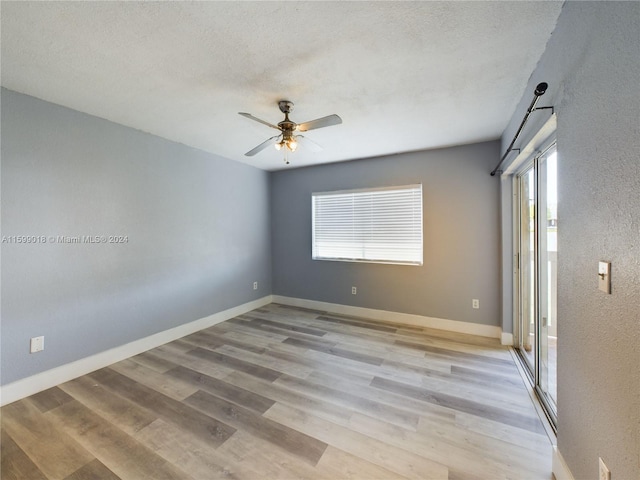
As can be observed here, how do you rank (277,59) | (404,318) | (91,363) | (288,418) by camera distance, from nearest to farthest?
(277,59) → (288,418) → (91,363) → (404,318)

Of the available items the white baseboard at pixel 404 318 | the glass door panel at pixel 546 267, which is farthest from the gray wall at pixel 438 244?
the glass door panel at pixel 546 267

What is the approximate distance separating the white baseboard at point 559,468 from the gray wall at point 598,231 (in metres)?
0.04

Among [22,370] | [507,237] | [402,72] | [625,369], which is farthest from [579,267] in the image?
[22,370]

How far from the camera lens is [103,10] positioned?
4.41ft

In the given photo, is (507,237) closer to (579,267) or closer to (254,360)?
(579,267)

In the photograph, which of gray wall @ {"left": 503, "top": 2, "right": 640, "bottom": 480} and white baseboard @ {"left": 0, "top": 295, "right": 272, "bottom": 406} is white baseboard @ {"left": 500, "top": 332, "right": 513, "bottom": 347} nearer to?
gray wall @ {"left": 503, "top": 2, "right": 640, "bottom": 480}

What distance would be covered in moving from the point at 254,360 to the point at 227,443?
105cm

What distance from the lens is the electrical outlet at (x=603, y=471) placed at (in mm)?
958

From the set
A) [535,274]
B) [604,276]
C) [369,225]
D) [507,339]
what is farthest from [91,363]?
[507,339]

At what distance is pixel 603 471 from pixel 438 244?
106 inches

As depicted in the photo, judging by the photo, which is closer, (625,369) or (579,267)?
(625,369)

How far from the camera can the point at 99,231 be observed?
2590 millimetres

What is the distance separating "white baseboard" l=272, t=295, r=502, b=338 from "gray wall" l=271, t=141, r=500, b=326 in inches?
2.6

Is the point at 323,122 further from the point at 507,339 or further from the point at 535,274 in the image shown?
the point at 507,339
